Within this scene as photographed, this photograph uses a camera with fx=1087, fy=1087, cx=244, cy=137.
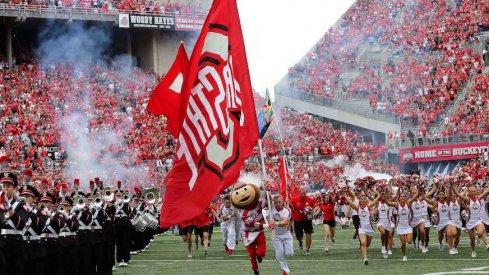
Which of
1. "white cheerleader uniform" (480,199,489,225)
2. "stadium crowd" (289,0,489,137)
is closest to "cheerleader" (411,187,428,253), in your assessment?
"white cheerleader uniform" (480,199,489,225)

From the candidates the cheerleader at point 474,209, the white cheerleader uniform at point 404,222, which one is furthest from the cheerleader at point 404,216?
the cheerleader at point 474,209

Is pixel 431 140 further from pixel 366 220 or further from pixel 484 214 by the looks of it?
pixel 366 220

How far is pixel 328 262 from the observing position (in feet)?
73.9

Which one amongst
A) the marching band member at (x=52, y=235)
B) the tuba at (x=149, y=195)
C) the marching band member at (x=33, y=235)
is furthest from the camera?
the tuba at (x=149, y=195)

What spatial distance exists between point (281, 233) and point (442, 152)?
27313 millimetres

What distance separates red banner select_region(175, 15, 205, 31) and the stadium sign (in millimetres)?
306

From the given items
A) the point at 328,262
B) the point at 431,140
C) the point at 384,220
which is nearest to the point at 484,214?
the point at 384,220

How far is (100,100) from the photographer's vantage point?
4906cm

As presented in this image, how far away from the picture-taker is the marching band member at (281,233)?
59.1ft

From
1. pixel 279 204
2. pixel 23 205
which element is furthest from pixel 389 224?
pixel 23 205

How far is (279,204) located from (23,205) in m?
4.80

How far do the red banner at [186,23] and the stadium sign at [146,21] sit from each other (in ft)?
1.00

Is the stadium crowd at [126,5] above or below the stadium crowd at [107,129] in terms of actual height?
above

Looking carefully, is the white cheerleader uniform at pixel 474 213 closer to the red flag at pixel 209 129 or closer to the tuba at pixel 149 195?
the tuba at pixel 149 195
